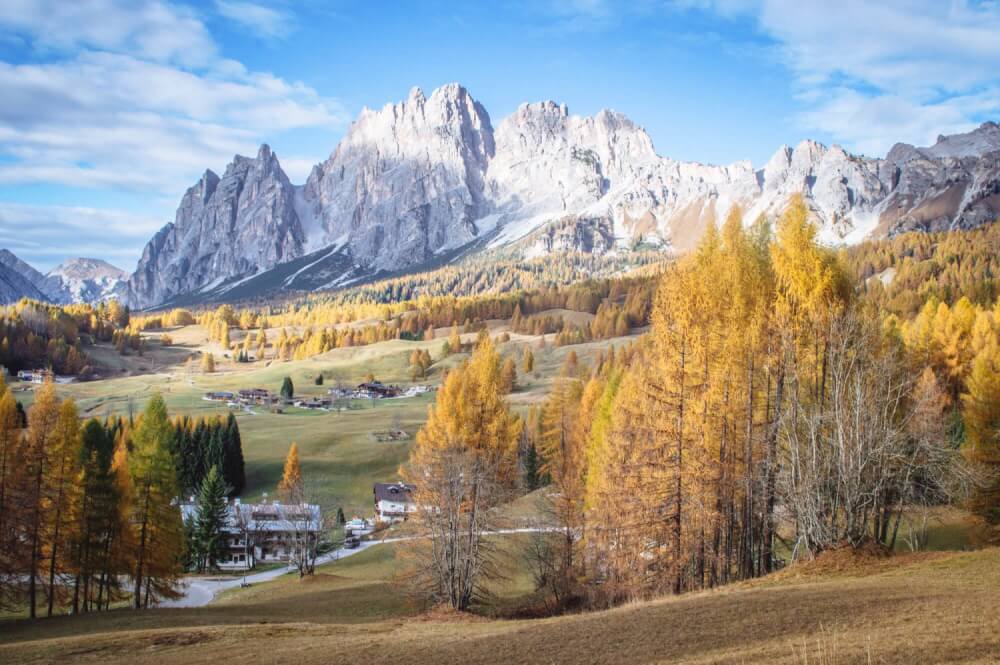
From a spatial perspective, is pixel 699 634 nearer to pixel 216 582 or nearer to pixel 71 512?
pixel 71 512

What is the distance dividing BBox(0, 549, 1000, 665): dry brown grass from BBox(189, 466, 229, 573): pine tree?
136 ft

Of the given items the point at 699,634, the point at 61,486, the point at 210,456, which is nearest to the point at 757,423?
the point at 699,634

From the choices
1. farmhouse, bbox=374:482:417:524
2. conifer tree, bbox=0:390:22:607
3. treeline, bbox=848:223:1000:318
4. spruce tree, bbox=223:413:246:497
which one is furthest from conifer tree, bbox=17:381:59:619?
treeline, bbox=848:223:1000:318

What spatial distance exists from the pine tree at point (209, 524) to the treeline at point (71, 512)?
74.6 feet

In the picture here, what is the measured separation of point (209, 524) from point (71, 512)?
32.8 meters

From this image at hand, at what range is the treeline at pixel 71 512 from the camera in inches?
1560

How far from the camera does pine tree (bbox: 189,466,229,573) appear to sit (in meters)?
72.3

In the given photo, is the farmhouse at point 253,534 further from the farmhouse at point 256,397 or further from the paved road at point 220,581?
the farmhouse at point 256,397

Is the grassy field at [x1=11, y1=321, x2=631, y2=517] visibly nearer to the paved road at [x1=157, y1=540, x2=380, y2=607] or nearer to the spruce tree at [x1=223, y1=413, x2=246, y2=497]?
the spruce tree at [x1=223, y1=413, x2=246, y2=497]

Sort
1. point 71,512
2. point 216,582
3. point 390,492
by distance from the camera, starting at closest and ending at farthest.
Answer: point 71,512 → point 216,582 → point 390,492

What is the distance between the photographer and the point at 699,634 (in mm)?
18047

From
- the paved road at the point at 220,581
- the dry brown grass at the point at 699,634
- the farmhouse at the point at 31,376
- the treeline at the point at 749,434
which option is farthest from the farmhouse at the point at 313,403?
the dry brown grass at the point at 699,634

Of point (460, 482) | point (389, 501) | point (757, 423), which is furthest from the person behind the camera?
point (389, 501)

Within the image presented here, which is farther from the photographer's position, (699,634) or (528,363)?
(528,363)
